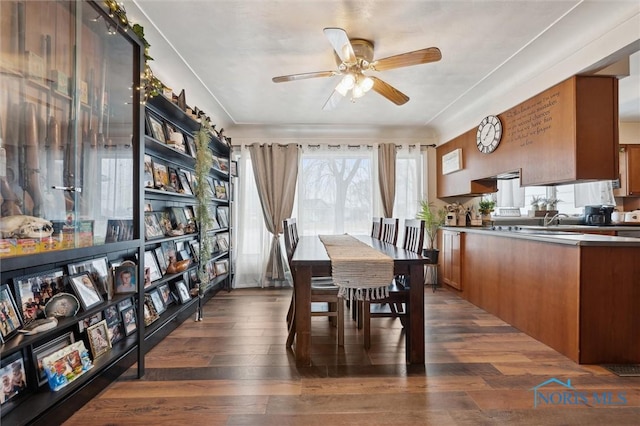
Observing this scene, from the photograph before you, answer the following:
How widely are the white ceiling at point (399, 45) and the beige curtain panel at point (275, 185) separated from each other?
91cm

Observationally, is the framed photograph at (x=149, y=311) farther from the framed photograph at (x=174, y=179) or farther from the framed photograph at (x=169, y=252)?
the framed photograph at (x=174, y=179)

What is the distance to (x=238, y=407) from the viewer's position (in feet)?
5.74

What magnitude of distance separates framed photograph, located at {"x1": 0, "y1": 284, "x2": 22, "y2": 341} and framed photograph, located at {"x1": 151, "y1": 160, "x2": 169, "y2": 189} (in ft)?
4.81

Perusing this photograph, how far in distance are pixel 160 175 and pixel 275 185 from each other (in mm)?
1976

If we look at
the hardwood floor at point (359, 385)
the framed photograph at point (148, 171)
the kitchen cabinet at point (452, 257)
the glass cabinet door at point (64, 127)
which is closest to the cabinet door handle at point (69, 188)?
the glass cabinet door at point (64, 127)

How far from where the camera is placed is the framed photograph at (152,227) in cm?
267

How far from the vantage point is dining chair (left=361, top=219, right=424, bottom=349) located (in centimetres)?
228

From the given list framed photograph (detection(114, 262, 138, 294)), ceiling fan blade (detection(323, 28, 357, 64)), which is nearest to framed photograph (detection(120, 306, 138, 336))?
framed photograph (detection(114, 262, 138, 294))

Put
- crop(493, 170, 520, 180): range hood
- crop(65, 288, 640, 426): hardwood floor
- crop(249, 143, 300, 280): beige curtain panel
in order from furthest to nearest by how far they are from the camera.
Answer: crop(249, 143, 300, 280): beige curtain panel → crop(493, 170, 520, 180): range hood → crop(65, 288, 640, 426): hardwood floor

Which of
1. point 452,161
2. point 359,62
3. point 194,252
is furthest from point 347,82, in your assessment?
point 452,161

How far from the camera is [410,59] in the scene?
7.16ft

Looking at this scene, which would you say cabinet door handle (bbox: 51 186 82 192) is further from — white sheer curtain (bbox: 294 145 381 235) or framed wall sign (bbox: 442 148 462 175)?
framed wall sign (bbox: 442 148 462 175)

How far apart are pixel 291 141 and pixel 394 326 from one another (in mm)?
3134

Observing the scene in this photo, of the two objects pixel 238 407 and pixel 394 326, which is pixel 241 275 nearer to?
pixel 394 326
